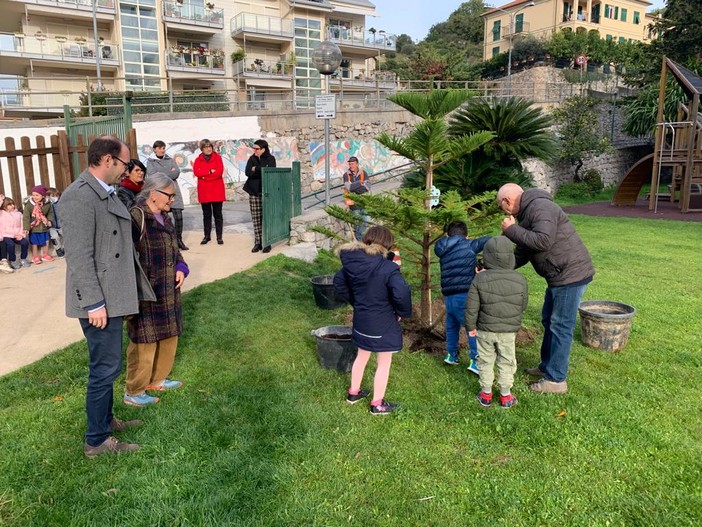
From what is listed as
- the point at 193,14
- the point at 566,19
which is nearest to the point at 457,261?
the point at 193,14

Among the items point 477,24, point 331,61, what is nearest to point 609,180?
point 331,61

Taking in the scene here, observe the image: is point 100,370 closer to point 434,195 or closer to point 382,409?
point 382,409

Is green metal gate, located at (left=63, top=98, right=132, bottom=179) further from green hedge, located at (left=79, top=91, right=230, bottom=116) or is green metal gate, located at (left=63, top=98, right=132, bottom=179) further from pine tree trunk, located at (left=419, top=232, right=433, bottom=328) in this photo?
pine tree trunk, located at (left=419, top=232, right=433, bottom=328)

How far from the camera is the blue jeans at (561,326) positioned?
4266mm

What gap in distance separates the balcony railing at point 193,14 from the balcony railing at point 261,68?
2.46 metres

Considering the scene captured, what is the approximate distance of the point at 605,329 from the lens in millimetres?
5238

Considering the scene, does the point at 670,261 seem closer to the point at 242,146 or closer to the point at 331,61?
the point at 331,61

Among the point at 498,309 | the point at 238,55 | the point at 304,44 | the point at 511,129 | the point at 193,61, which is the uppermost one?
the point at 304,44

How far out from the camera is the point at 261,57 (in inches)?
1334

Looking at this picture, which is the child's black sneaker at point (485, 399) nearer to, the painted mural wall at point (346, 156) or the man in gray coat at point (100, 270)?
the man in gray coat at point (100, 270)

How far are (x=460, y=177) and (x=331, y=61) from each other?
164 inches

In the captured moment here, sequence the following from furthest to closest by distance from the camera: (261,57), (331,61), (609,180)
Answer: (261,57) < (609,180) < (331,61)

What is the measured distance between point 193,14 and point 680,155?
1019 inches

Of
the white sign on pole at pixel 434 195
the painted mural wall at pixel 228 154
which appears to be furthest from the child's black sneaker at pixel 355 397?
the painted mural wall at pixel 228 154
